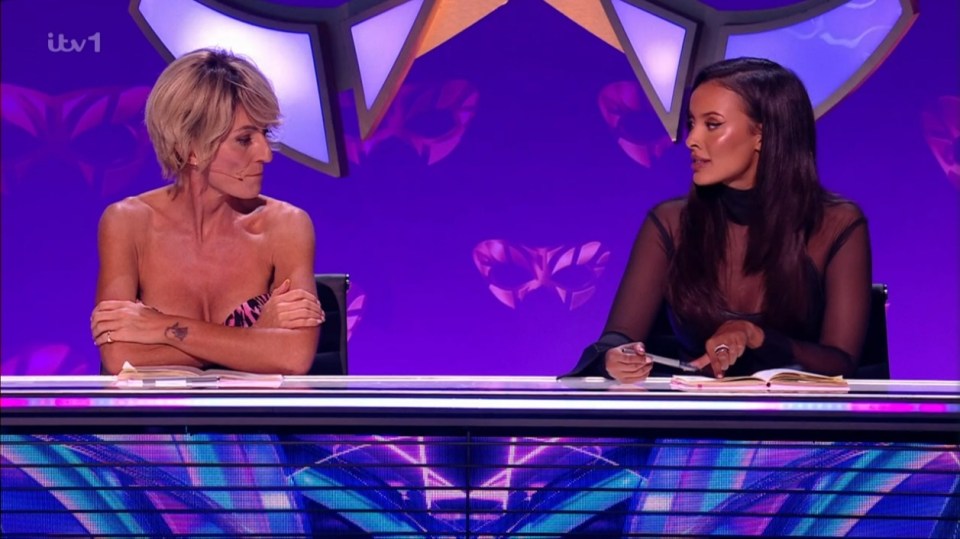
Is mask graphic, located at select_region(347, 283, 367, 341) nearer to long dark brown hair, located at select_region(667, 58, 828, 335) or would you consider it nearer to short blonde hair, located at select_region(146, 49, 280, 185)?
short blonde hair, located at select_region(146, 49, 280, 185)

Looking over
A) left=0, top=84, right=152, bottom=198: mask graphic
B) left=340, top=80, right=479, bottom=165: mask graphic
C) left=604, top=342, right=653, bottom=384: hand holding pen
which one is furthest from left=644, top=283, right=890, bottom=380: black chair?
left=0, top=84, right=152, bottom=198: mask graphic

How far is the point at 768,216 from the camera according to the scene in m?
2.90

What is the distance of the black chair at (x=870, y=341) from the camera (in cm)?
291

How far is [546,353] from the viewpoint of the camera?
415 centimetres

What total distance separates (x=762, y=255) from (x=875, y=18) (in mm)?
1560

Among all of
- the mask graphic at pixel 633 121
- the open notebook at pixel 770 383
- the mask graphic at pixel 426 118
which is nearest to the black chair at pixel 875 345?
the open notebook at pixel 770 383

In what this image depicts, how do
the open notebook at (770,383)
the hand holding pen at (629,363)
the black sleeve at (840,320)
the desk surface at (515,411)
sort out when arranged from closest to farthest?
the desk surface at (515,411) < the open notebook at (770,383) < the hand holding pen at (629,363) < the black sleeve at (840,320)

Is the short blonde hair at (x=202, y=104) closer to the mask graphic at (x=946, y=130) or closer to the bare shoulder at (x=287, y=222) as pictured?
the bare shoulder at (x=287, y=222)

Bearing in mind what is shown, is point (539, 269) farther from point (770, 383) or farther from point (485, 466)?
point (485, 466)

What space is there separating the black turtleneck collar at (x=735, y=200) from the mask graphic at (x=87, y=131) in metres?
2.11

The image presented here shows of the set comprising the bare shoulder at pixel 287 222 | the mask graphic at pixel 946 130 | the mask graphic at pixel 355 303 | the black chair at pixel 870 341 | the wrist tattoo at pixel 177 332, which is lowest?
the mask graphic at pixel 355 303

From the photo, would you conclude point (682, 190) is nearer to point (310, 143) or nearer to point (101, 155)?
point (310, 143)

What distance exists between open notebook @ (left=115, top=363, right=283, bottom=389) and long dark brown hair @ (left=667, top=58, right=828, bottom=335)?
3.93 ft

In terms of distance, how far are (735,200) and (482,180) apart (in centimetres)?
135
